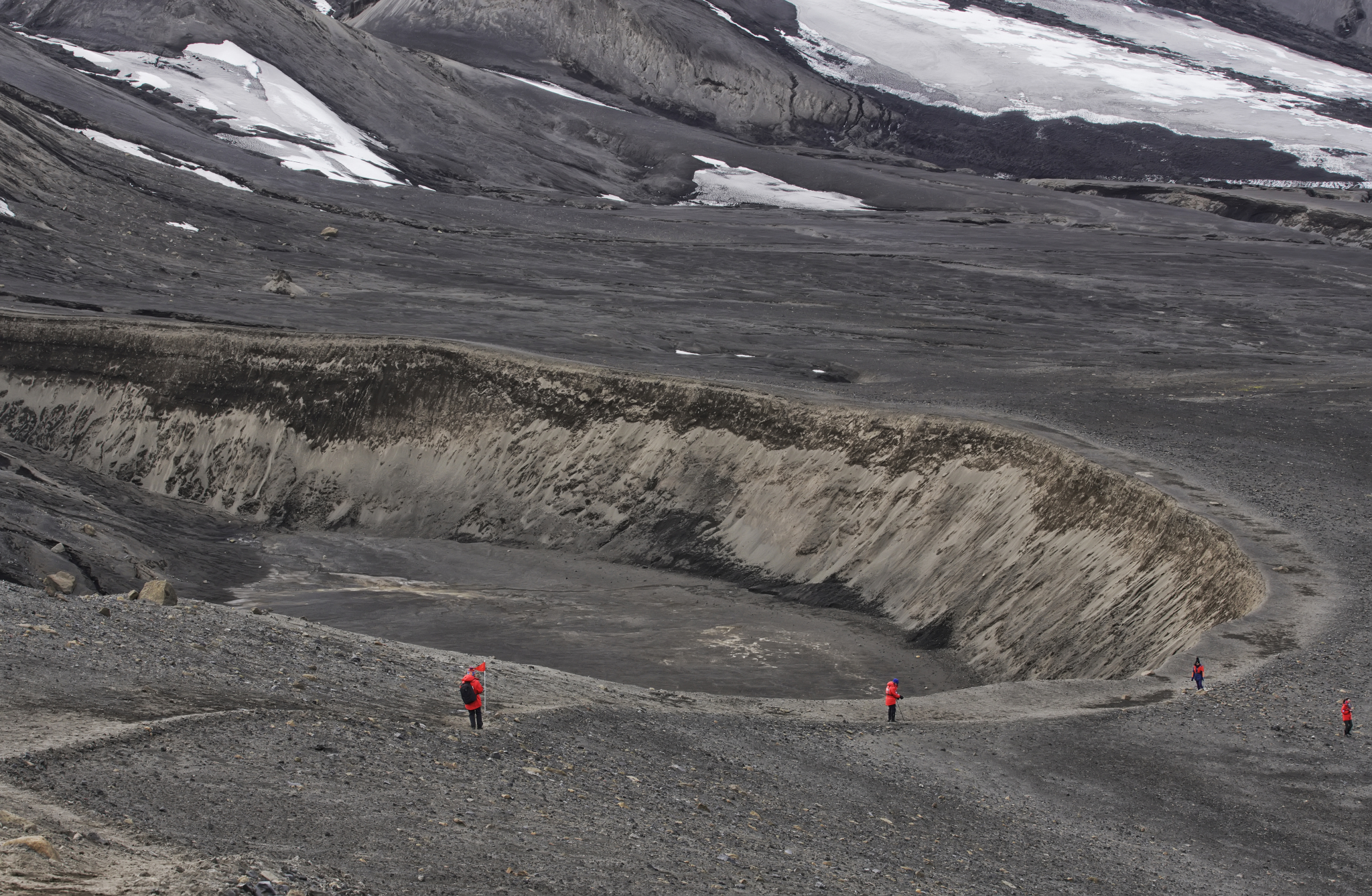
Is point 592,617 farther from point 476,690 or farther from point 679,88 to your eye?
point 679,88

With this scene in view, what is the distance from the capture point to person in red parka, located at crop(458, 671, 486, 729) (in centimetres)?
1138

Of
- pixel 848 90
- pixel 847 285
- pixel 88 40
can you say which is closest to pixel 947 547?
pixel 847 285

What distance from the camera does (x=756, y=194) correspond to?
7156cm

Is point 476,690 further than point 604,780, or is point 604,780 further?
point 476,690

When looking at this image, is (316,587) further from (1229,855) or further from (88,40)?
(88,40)

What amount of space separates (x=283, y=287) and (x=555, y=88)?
4900 cm

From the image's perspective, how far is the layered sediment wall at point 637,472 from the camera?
20.8 meters

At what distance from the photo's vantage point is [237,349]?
30.8 metres

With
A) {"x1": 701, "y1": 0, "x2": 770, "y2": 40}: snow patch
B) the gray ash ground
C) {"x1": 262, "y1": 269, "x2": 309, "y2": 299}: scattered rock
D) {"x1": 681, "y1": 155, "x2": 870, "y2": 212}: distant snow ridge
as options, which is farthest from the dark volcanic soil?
{"x1": 701, "y1": 0, "x2": 770, "y2": 40}: snow patch

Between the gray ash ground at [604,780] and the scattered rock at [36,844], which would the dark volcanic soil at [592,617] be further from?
the scattered rock at [36,844]

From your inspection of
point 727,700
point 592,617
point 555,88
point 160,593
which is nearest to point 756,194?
point 555,88

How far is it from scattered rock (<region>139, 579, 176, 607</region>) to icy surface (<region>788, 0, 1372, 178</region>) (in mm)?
86283

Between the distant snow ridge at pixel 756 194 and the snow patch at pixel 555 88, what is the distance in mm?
12415

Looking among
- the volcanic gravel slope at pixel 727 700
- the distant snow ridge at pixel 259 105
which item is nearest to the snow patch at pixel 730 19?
Answer: the distant snow ridge at pixel 259 105
